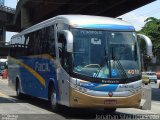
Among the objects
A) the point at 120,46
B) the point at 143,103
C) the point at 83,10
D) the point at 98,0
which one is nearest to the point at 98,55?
the point at 120,46

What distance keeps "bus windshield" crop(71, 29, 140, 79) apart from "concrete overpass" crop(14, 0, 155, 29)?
2404 cm

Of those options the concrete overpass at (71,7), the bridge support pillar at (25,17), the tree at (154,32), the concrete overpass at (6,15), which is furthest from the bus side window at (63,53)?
the tree at (154,32)

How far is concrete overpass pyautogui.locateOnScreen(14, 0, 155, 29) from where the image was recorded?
41.2 meters

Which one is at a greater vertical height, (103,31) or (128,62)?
(103,31)

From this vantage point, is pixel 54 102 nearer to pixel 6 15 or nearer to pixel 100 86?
pixel 100 86

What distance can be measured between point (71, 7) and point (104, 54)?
31.9m

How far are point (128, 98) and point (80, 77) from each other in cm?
164

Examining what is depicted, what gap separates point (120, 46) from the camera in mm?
15438

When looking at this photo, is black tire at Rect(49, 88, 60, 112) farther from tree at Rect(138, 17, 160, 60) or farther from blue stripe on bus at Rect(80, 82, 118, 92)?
tree at Rect(138, 17, 160, 60)

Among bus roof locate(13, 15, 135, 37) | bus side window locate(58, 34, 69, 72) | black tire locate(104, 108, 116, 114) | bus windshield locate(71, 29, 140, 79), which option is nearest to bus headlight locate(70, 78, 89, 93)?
bus windshield locate(71, 29, 140, 79)

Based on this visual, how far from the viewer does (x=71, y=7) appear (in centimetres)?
4662

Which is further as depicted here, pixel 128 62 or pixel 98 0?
pixel 98 0

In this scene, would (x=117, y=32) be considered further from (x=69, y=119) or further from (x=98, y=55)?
(x=69, y=119)

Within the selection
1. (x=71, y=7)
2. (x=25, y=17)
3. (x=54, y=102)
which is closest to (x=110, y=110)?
(x=54, y=102)
